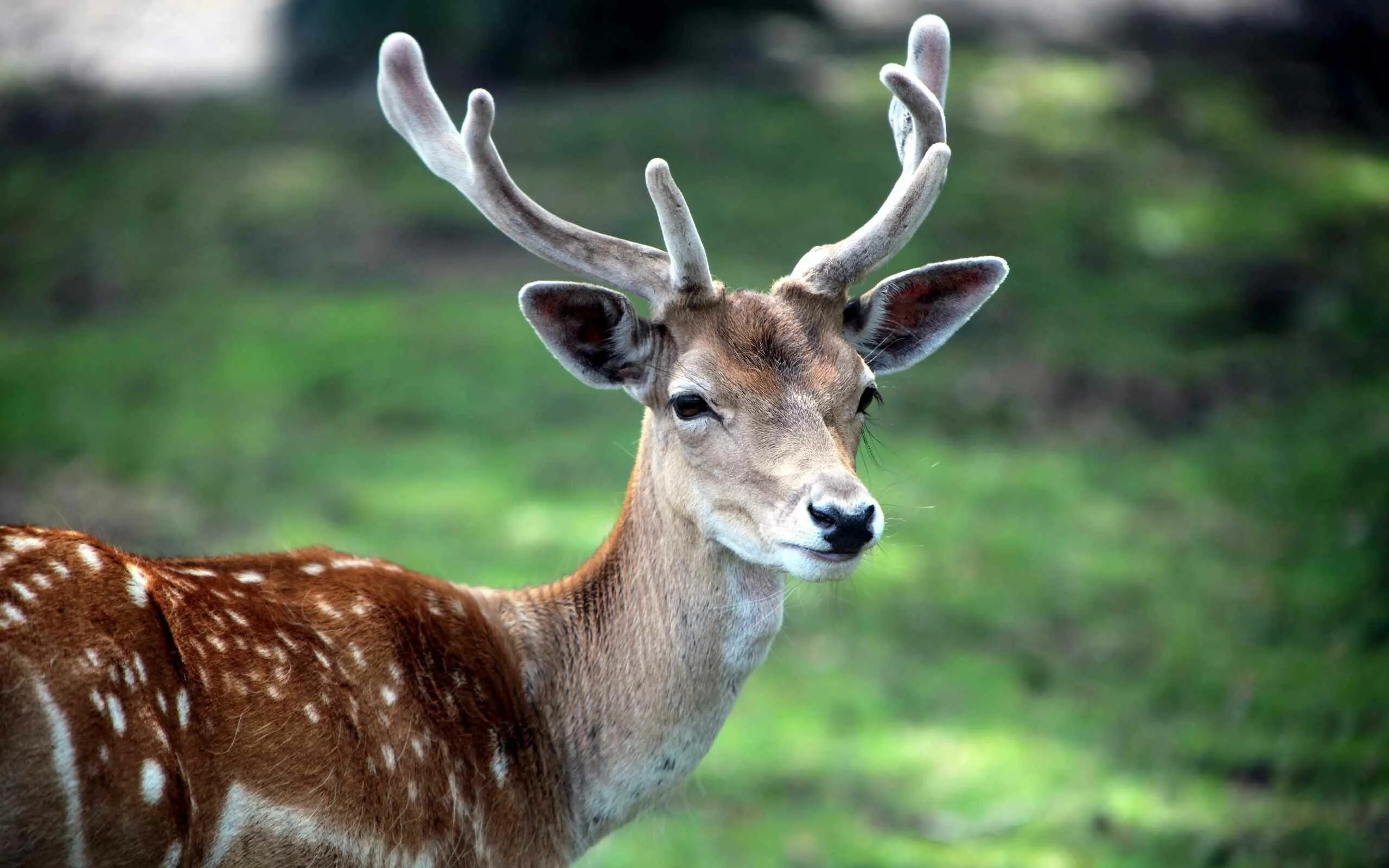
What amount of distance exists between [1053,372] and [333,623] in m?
7.13

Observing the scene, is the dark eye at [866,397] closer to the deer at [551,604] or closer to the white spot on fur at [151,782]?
the deer at [551,604]

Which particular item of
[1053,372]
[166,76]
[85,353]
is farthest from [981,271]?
[166,76]

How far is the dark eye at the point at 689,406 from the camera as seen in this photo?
3.85 metres

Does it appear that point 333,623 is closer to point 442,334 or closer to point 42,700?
point 42,700

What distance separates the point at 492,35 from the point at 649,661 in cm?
962

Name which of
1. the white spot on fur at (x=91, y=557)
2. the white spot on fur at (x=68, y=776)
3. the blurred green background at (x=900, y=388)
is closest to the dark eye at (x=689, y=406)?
the blurred green background at (x=900, y=388)

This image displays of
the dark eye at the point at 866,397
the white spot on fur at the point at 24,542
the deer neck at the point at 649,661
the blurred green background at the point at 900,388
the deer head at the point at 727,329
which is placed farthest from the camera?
the blurred green background at the point at 900,388

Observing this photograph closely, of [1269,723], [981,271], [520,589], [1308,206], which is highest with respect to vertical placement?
[1308,206]

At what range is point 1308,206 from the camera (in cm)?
1138

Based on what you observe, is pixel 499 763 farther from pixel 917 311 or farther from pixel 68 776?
pixel 917 311

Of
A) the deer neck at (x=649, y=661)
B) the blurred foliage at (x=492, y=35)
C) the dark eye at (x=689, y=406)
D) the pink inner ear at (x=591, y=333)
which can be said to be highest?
the blurred foliage at (x=492, y=35)

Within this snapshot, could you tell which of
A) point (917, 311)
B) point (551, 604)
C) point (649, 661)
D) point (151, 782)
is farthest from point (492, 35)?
point (151, 782)

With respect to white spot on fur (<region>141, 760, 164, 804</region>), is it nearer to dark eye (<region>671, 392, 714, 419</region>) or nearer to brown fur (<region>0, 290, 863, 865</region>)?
brown fur (<region>0, 290, 863, 865</region>)

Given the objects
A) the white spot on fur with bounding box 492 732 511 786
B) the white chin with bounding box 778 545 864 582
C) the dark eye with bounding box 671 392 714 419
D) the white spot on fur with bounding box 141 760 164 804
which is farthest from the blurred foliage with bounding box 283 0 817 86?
the white spot on fur with bounding box 141 760 164 804
